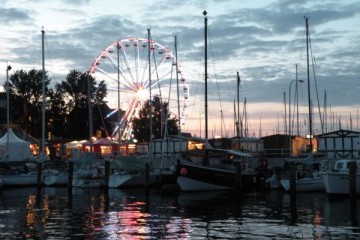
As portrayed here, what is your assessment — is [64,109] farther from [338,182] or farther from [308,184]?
[338,182]

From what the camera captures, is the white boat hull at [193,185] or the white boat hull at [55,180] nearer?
the white boat hull at [193,185]

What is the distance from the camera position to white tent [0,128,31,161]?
235 feet

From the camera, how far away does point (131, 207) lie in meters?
38.6

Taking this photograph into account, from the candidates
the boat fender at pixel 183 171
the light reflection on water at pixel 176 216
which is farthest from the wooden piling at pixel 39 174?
the boat fender at pixel 183 171

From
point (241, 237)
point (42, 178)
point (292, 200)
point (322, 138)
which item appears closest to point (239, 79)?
point (322, 138)

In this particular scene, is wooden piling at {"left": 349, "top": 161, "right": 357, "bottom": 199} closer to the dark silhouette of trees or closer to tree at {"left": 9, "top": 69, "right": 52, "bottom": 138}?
the dark silhouette of trees

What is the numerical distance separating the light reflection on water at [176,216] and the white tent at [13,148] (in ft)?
72.3

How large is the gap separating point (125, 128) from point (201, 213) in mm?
41970

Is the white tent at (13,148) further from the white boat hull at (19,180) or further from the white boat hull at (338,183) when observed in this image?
the white boat hull at (338,183)

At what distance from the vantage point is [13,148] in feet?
237

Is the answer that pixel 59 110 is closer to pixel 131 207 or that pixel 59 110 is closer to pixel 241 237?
pixel 131 207

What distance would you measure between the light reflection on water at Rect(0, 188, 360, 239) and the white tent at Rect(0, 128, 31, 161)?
22.0m

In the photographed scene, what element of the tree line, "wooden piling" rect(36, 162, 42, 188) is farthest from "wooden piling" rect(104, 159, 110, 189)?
the tree line

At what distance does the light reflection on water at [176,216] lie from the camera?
26141 millimetres
